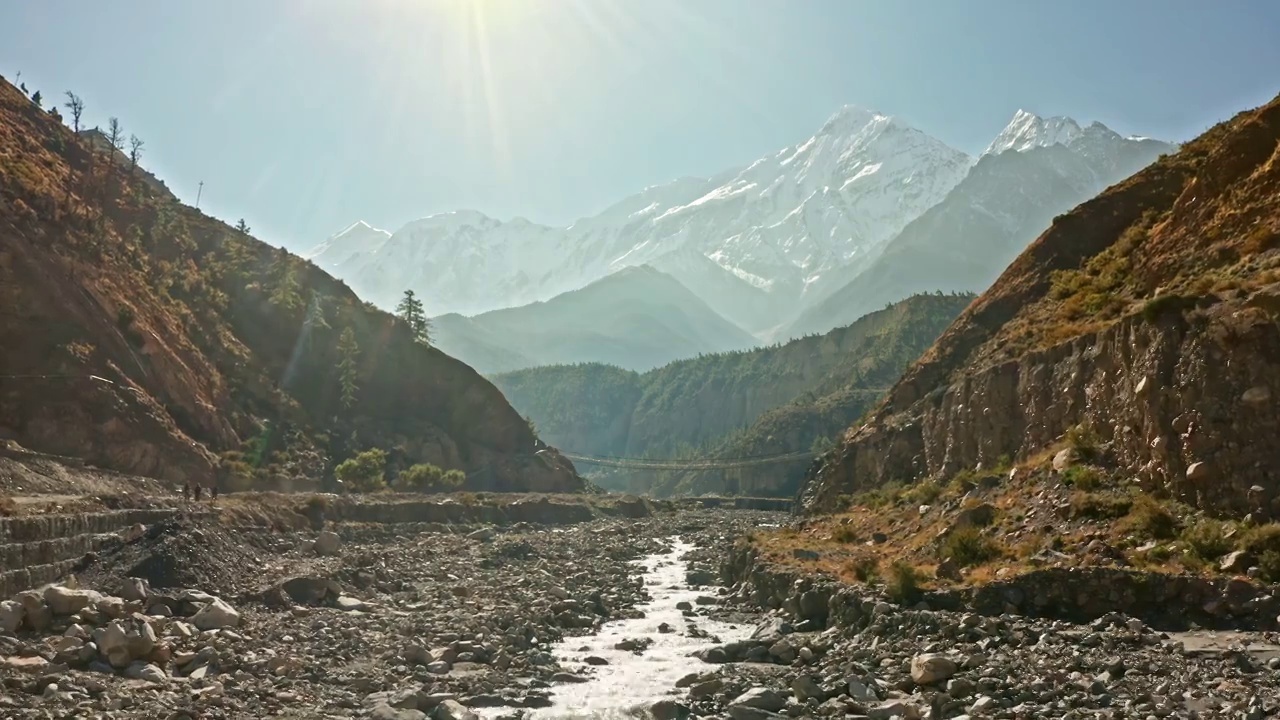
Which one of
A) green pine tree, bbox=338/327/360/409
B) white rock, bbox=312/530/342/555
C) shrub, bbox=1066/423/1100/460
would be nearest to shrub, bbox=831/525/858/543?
shrub, bbox=1066/423/1100/460

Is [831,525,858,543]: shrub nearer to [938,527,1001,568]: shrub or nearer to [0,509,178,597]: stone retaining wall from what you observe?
[938,527,1001,568]: shrub

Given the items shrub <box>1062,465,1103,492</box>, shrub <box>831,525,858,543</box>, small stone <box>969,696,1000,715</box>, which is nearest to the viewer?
small stone <box>969,696,1000,715</box>

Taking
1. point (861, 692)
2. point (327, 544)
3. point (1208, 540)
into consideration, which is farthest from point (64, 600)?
point (1208, 540)

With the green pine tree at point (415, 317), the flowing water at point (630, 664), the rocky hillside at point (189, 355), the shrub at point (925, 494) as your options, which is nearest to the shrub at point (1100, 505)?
the flowing water at point (630, 664)

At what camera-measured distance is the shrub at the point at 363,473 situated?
77.9 m

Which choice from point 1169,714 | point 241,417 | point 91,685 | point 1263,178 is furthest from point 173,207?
point 1169,714

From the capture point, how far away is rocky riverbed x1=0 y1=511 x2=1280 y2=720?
1686 centimetres

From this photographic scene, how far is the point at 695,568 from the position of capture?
164 ft

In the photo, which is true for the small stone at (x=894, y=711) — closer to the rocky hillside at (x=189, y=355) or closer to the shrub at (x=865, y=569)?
the shrub at (x=865, y=569)

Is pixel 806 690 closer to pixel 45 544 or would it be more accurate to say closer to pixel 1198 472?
pixel 1198 472

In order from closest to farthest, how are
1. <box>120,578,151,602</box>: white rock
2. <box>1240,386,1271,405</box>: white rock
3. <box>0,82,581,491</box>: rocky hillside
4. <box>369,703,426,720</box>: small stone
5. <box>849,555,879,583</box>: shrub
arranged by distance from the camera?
<box>369,703,426,720</box>: small stone < <box>1240,386,1271,405</box>: white rock < <box>120,578,151,602</box>: white rock < <box>849,555,879,583</box>: shrub < <box>0,82,581,491</box>: rocky hillside

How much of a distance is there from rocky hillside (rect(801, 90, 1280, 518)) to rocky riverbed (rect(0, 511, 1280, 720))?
588 centimetres

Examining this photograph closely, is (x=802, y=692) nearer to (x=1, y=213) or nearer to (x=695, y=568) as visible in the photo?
(x=695, y=568)

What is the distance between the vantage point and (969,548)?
26.3 m
